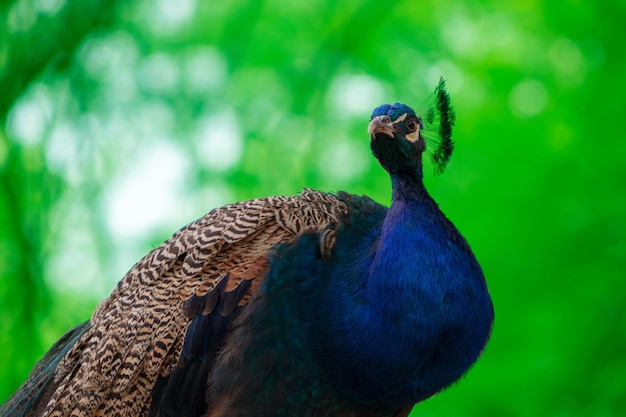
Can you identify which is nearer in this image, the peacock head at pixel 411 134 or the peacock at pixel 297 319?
the peacock at pixel 297 319

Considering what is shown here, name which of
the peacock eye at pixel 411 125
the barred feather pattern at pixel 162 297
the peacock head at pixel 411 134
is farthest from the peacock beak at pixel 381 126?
the barred feather pattern at pixel 162 297

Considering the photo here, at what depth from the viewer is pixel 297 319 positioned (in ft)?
10.4

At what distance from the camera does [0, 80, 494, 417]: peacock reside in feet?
10.3

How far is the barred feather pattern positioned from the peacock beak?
38 centimetres

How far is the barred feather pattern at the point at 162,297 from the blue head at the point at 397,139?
0.94 feet

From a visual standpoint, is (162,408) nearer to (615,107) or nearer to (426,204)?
(426,204)

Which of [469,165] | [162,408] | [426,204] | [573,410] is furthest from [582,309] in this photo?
[162,408]

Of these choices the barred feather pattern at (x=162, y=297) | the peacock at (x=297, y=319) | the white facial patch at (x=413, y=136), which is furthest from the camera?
the white facial patch at (x=413, y=136)

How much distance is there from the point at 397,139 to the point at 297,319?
0.75 meters

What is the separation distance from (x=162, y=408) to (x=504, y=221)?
14.2ft

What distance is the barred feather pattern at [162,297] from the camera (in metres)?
3.24

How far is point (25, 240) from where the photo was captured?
25.1 feet

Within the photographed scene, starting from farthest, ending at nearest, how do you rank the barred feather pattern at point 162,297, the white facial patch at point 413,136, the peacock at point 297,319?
the white facial patch at point 413,136 → the barred feather pattern at point 162,297 → the peacock at point 297,319

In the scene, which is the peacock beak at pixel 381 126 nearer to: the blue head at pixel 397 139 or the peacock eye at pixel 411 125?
the blue head at pixel 397 139
